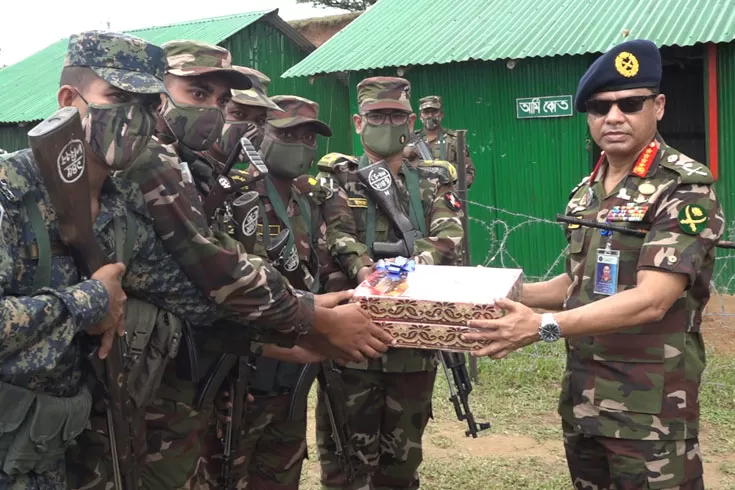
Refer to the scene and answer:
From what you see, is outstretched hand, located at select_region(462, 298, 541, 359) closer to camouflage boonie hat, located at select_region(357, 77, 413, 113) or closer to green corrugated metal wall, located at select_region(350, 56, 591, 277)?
camouflage boonie hat, located at select_region(357, 77, 413, 113)

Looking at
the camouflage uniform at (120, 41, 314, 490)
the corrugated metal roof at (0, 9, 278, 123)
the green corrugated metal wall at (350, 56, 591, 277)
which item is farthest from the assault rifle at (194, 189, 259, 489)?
the corrugated metal roof at (0, 9, 278, 123)

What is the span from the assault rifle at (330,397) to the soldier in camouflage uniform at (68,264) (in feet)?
3.56

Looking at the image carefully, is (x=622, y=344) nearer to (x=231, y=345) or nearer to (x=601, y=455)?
(x=601, y=455)

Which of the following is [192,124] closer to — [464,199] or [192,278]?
[192,278]

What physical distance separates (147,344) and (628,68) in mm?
2107

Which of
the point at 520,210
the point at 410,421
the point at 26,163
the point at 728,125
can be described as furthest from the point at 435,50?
the point at 26,163

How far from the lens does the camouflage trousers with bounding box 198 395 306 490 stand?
377cm

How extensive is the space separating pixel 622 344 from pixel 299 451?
5.54 feet

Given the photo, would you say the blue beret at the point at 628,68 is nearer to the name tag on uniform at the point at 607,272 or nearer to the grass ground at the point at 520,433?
the name tag on uniform at the point at 607,272

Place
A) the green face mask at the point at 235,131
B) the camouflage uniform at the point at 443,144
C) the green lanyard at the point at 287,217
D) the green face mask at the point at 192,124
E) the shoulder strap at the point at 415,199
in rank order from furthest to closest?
the camouflage uniform at the point at 443,144 → the shoulder strap at the point at 415,199 → the green face mask at the point at 235,131 → the green lanyard at the point at 287,217 → the green face mask at the point at 192,124

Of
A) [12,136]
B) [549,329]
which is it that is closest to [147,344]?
[549,329]

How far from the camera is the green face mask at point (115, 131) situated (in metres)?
2.54

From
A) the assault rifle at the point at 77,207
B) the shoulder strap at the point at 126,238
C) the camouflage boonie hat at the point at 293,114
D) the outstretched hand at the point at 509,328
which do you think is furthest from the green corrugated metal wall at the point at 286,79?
the assault rifle at the point at 77,207

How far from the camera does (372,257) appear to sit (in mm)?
4234
